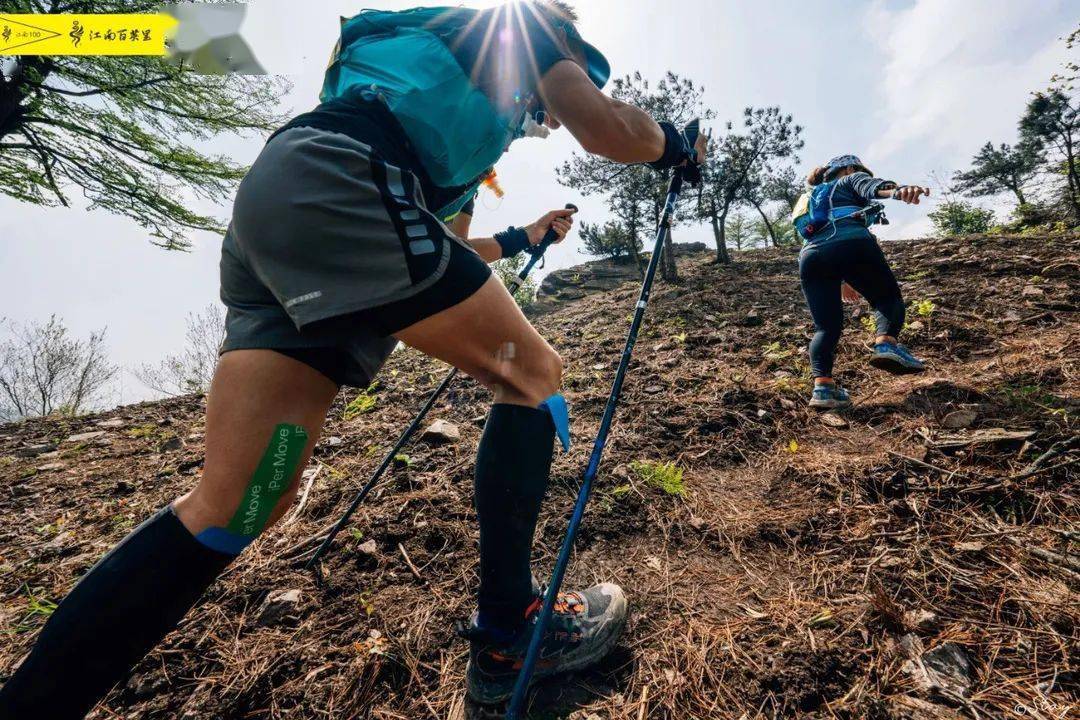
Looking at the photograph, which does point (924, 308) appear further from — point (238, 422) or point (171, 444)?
point (171, 444)

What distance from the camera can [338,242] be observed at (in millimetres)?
1104

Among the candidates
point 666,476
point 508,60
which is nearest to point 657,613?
point 666,476

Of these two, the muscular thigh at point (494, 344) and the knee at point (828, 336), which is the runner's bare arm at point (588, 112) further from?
the knee at point (828, 336)

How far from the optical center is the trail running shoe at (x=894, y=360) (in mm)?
3367

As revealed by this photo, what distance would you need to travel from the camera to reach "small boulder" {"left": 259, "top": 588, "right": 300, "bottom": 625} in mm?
1813

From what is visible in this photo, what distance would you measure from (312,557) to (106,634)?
1.03 metres

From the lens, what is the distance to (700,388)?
3.72m

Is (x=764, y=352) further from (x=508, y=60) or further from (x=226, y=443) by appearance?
(x=226, y=443)

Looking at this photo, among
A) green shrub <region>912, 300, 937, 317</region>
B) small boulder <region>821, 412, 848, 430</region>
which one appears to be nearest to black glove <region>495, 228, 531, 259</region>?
small boulder <region>821, 412, 848, 430</region>

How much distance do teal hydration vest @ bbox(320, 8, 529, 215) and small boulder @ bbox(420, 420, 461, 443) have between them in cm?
217

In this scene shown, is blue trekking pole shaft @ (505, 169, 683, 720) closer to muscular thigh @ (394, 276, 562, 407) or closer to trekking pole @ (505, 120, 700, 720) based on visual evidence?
trekking pole @ (505, 120, 700, 720)

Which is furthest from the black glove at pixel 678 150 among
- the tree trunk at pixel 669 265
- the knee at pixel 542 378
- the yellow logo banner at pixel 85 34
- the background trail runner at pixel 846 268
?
the yellow logo banner at pixel 85 34

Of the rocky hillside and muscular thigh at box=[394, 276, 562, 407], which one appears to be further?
the rocky hillside

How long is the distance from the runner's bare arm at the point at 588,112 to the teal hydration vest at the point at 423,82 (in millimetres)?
105
